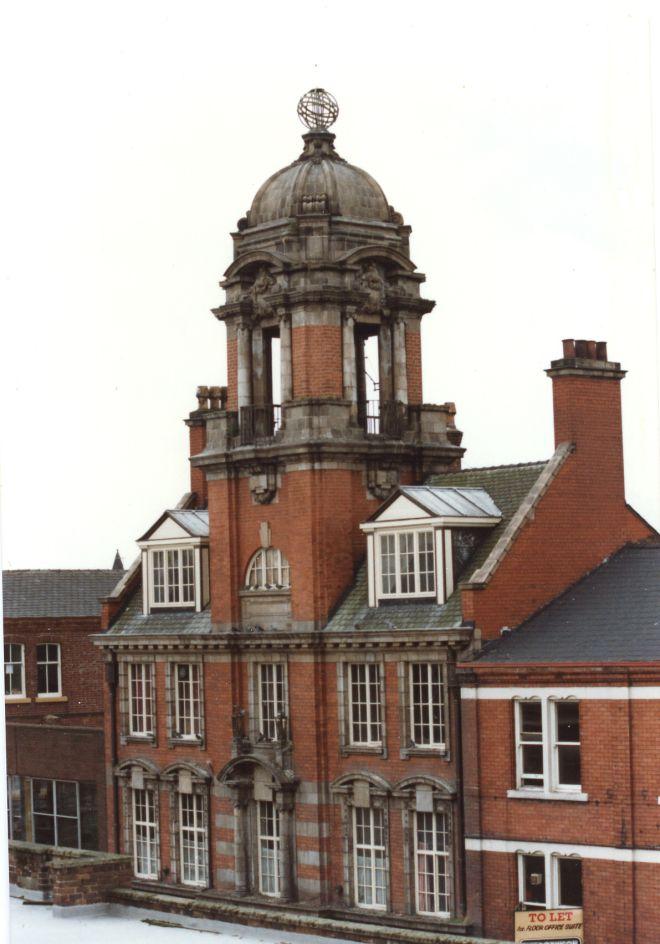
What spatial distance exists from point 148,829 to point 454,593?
12242mm

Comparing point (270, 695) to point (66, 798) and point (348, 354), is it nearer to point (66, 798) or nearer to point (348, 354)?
point (348, 354)

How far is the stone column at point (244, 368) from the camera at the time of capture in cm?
4922

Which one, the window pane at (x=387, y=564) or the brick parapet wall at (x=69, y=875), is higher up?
the window pane at (x=387, y=564)

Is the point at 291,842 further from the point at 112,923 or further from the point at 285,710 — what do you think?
the point at 112,923

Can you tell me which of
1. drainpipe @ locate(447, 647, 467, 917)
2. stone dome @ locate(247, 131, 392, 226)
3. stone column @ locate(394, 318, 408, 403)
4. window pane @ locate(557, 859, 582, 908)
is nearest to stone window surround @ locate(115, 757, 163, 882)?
drainpipe @ locate(447, 647, 467, 917)

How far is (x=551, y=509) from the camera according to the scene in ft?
148

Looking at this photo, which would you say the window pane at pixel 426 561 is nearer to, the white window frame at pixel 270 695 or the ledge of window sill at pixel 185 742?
the white window frame at pixel 270 695

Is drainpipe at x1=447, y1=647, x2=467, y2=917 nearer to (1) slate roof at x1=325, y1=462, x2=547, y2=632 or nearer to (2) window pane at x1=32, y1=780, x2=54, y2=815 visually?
(1) slate roof at x1=325, y1=462, x2=547, y2=632

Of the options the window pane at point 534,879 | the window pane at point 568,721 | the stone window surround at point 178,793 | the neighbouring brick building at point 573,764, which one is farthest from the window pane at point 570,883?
the stone window surround at point 178,793

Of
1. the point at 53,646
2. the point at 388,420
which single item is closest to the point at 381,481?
the point at 388,420

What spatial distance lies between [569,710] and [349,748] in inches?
271

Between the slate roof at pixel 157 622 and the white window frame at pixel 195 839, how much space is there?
4.22 meters

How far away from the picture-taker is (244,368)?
4928 centimetres

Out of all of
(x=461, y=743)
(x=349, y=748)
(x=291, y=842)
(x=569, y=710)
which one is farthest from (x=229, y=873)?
(x=569, y=710)
